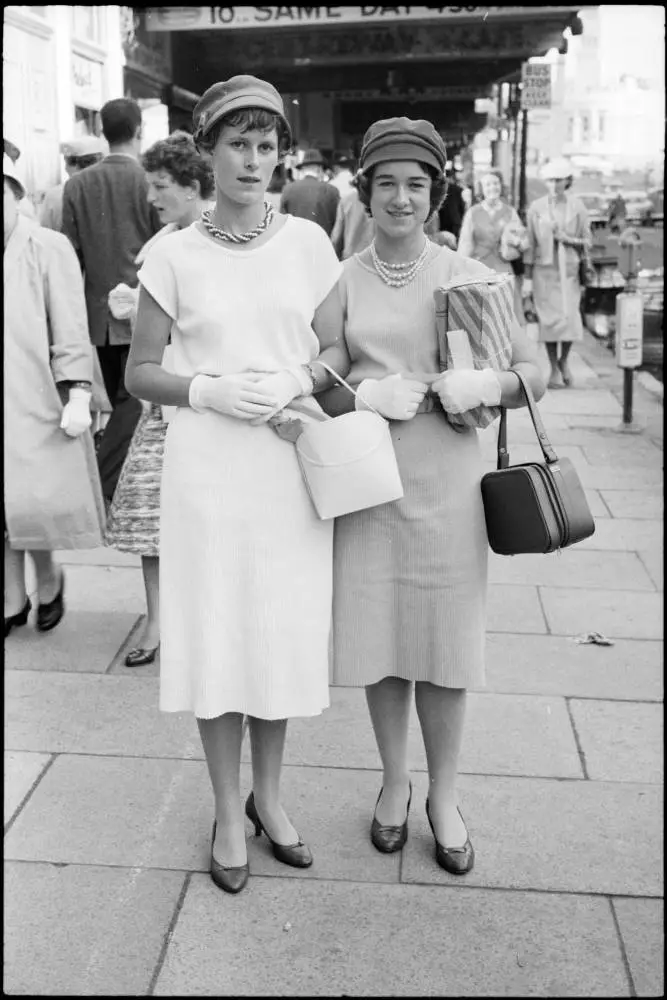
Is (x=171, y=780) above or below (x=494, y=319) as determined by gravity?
below

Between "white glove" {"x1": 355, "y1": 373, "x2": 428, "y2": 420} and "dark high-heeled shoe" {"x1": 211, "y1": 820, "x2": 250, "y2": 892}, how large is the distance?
1.23 metres

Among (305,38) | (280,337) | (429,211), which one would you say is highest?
(305,38)

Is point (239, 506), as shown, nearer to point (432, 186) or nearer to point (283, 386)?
point (283, 386)

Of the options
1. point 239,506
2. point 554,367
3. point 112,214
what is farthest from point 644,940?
point 554,367

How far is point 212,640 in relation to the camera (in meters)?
3.00

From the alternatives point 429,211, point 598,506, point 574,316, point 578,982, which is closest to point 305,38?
point 574,316

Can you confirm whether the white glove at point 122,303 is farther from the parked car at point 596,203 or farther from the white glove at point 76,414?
the parked car at point 596,203

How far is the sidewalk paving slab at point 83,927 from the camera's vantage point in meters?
2.74

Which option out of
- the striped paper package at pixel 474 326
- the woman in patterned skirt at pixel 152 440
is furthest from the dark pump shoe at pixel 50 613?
the striped paper package at pixel 474 326

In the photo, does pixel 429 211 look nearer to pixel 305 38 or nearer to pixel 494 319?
pixel 494 319

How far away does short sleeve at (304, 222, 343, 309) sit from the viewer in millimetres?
2984

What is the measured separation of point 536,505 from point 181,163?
2.07 m

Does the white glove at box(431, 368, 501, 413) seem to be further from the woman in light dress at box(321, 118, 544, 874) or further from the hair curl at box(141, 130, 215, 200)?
the hair curl at box(141, 130, 215, 200)

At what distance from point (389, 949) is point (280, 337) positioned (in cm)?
147
